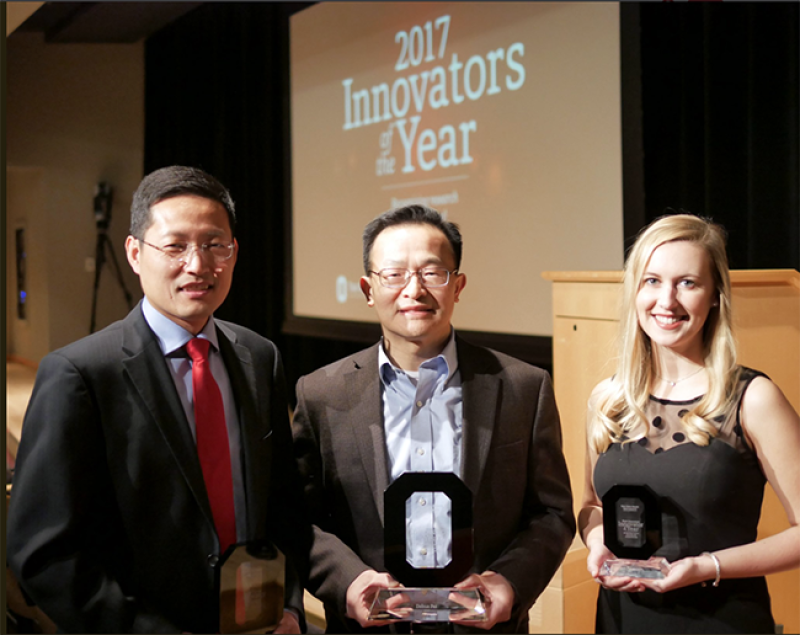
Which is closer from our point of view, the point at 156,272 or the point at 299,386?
the point at 156,272

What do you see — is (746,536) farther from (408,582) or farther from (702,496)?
(408,582)

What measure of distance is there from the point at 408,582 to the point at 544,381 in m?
0.52

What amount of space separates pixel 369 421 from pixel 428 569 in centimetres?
33

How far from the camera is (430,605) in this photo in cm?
147

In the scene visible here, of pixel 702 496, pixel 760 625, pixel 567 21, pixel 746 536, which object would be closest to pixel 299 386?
pixel 702 496

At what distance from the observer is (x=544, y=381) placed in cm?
170

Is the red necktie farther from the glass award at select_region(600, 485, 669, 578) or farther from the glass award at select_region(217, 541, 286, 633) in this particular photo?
the glass award at select_region(600, 485, 669, 578)

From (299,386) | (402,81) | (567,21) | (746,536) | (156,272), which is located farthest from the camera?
(402,81)

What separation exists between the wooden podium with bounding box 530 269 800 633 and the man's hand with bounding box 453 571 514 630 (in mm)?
586

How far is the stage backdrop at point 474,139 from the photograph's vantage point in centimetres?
425

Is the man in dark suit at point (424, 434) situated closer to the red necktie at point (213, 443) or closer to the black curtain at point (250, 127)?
the red necktie at point (213, 443)

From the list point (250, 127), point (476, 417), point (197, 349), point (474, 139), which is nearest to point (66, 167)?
point (474, 139)

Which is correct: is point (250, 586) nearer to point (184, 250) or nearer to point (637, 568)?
point (184, 250)

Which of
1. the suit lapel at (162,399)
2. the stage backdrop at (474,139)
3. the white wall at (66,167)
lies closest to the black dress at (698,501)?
the suit lapel at (162,399)
